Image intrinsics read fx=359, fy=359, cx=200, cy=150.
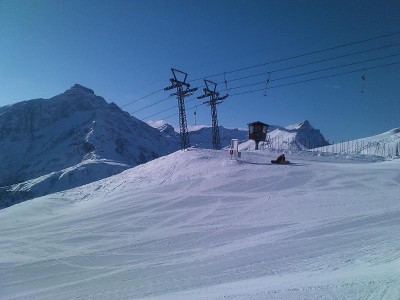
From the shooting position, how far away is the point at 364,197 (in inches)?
626

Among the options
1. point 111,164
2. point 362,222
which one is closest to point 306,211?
point 362,222

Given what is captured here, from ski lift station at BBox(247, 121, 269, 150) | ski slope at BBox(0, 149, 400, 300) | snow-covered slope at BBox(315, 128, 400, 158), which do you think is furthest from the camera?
snow-covered slope at BBox(315, 128, 400, 158)

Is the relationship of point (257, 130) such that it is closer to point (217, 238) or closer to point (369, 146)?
point (217, 238)

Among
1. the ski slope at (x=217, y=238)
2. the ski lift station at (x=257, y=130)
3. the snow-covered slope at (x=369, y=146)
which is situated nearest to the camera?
the ski slope at (x=217, y=238)

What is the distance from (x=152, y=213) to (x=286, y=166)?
1098 cm

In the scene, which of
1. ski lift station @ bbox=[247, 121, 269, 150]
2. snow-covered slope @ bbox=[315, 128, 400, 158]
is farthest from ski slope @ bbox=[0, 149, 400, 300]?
snow-covered slope @ bbox=[315, 128, 400, 158]

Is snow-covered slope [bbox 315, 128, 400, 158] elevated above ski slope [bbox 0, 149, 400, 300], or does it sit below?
above

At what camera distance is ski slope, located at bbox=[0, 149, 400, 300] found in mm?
7309

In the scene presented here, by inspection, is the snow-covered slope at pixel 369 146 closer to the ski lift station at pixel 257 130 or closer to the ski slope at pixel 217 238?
the ski lift station at pixel 257 130

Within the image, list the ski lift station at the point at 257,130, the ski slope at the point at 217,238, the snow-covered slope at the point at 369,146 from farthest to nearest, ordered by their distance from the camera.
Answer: the snow-covered slope at the point at 369,146
the ski lift station at the point at 257,130
the ski slope at the point at 217,238

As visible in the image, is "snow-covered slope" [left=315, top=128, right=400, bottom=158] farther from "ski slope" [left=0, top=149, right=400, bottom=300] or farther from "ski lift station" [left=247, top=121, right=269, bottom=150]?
"ski slope" [left=0, top=149, right=400, bottom=300]

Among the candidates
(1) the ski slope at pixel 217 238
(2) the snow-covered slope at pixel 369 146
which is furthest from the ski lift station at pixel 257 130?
(2) the snow-covered slope at pixel 369 146

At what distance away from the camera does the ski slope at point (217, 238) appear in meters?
7.31

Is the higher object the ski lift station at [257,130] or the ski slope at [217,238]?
the ski lift station at [257,130]
